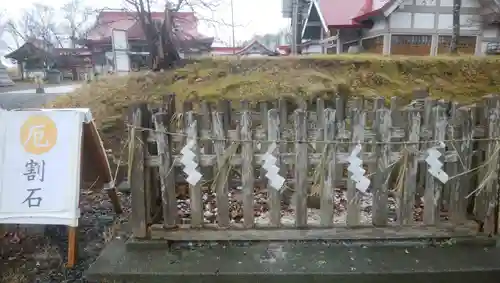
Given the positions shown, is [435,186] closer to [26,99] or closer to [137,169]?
[137,169]

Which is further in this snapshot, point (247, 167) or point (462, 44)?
point (462, 44)

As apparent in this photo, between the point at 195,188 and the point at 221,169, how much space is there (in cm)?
23

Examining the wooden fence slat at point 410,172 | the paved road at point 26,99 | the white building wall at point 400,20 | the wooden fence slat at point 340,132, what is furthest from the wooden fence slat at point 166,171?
the white building wall at point 400,20

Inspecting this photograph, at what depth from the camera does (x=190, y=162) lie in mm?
2574

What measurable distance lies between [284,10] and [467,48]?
47.2 feet

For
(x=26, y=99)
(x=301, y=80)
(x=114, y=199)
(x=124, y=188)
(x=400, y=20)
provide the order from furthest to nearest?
(x=400, y=20) → (x=26, y=99) → (x=301, y=80) → (x=124, y=188) → (x=114, y=199)

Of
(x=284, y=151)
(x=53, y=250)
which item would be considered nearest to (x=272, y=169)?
(x=284, y=151)

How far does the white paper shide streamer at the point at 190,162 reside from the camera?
8.42ft

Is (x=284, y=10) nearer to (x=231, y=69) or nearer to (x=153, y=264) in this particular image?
(x=231, y=69)

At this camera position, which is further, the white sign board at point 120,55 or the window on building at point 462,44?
the window on building at point 462,44

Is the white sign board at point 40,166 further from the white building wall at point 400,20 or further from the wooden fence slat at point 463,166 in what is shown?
the white building wall at point 400,20

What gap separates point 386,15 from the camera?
582 inches

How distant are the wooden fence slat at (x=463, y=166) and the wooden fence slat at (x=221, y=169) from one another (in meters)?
1.63

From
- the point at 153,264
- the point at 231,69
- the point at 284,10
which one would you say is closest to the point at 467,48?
the point at 231,69
